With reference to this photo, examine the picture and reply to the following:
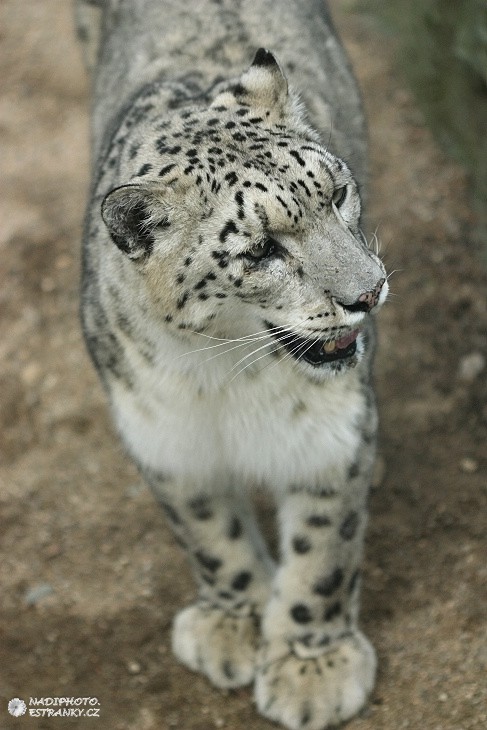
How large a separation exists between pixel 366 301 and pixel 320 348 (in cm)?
32

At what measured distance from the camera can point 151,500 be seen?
19.5 feet

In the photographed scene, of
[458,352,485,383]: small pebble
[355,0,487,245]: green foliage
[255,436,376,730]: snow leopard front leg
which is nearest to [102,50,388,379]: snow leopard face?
[255,436,376,730]: snow leopard front leg

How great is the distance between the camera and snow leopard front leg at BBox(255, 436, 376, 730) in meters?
4.61

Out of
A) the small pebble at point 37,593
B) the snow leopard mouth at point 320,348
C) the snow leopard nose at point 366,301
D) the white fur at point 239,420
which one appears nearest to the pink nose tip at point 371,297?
the snow leopard nose at point 366,301

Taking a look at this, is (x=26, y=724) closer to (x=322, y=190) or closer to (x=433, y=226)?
(x=322, y=190)

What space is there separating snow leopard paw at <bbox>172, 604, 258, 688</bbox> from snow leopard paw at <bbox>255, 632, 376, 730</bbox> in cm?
12

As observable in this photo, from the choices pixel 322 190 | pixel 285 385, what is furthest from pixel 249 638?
pixel 322 190

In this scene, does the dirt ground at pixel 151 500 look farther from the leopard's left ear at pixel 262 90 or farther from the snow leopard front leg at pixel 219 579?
the leopard's left ear at pixel 262 90

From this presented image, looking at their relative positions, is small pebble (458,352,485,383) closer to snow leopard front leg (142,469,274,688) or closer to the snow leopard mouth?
snow leopard front leg (142,469,274,688)

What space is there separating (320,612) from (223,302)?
1.73 metres

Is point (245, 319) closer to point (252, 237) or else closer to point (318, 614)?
point (252, 237)

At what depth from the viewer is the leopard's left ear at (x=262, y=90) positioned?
402 centimetres

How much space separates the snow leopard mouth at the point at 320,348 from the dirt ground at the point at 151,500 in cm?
173

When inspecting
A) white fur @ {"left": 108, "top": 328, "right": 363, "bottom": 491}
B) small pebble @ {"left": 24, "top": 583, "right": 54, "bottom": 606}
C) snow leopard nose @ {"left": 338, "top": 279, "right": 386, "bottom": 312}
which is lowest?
small pebble @ {"left": 24, "top": 583, "right": 54, "bottom": 606}
